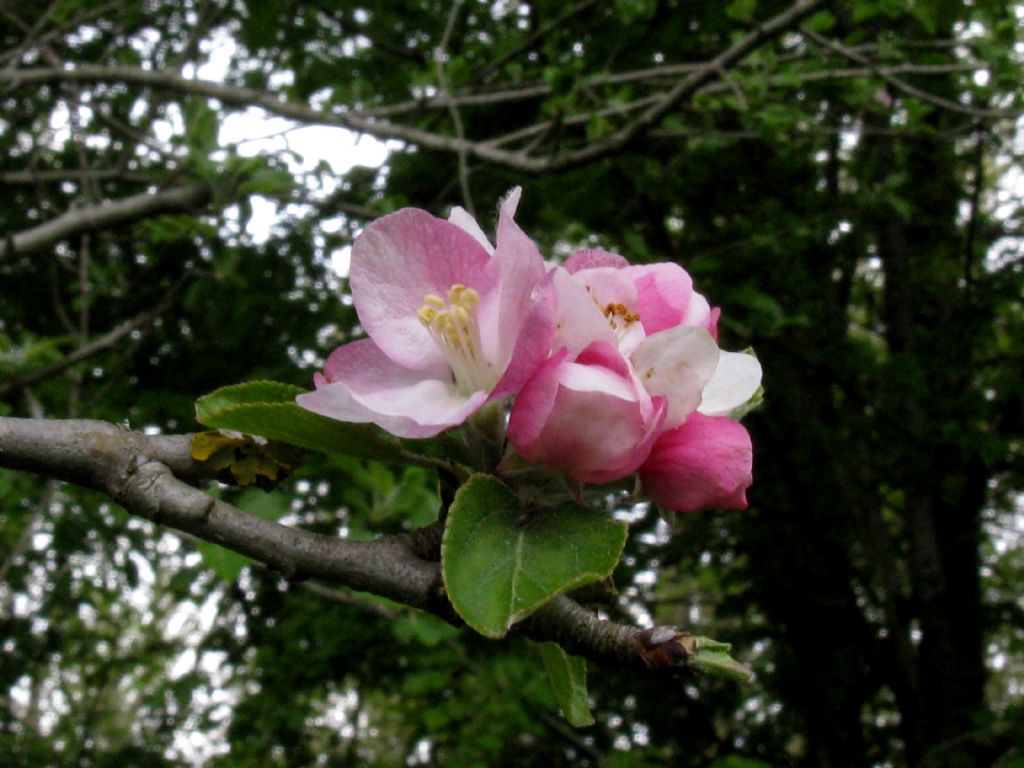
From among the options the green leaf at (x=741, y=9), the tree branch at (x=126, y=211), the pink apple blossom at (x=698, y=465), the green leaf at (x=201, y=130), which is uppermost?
the green leaf at (x=741, y=9)

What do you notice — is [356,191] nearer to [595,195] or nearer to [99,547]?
[595,195]

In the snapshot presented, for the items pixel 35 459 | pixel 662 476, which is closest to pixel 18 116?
pixel 35 459

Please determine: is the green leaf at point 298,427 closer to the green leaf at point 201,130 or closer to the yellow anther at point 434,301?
the yellow anther at point 434,301

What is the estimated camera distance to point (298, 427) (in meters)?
0.83

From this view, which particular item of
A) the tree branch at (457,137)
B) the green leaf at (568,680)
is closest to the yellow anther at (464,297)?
the green leaf at (568,680)

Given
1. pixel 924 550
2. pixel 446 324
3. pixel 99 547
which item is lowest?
pixel 446 324

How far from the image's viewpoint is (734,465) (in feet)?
2.80

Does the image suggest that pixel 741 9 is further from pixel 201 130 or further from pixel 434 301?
pixel 434 301

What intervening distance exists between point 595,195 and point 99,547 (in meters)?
2.67

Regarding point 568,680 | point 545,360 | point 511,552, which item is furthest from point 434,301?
point 568,680

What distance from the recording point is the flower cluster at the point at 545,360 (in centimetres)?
80

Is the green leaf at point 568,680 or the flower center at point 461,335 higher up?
the flower center at point 461,335

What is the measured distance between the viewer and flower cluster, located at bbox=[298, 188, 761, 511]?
800 millimetres

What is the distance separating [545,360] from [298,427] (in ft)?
0.70
